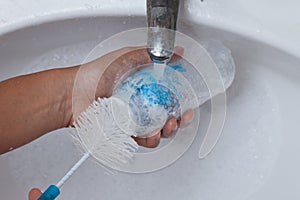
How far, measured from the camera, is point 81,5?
53cm

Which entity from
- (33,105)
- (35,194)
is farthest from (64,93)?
(35,194)

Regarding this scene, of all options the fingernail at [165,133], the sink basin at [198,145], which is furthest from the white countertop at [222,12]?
the fingernail at [165,133]

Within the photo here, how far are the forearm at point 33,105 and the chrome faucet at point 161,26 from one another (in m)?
0.14

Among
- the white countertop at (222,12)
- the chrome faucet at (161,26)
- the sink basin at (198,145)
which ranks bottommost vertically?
the sink basin at (198,145)

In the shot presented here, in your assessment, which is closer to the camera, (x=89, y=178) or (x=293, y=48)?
(x=293, y=48)

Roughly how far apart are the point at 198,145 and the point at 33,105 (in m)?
0.19

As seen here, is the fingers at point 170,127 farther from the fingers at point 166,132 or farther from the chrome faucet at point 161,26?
the chrome faucet at point 161,26

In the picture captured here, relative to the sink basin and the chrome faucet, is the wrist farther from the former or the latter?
the chrome faucet

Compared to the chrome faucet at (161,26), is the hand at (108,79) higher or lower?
lower

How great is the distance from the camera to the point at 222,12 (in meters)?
0.53

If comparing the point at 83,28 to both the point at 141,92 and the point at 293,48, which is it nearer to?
the point at 141,92

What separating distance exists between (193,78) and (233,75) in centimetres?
5

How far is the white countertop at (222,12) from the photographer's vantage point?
52 centimetres

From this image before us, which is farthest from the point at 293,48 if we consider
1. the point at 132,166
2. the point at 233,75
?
the point at 132,166
